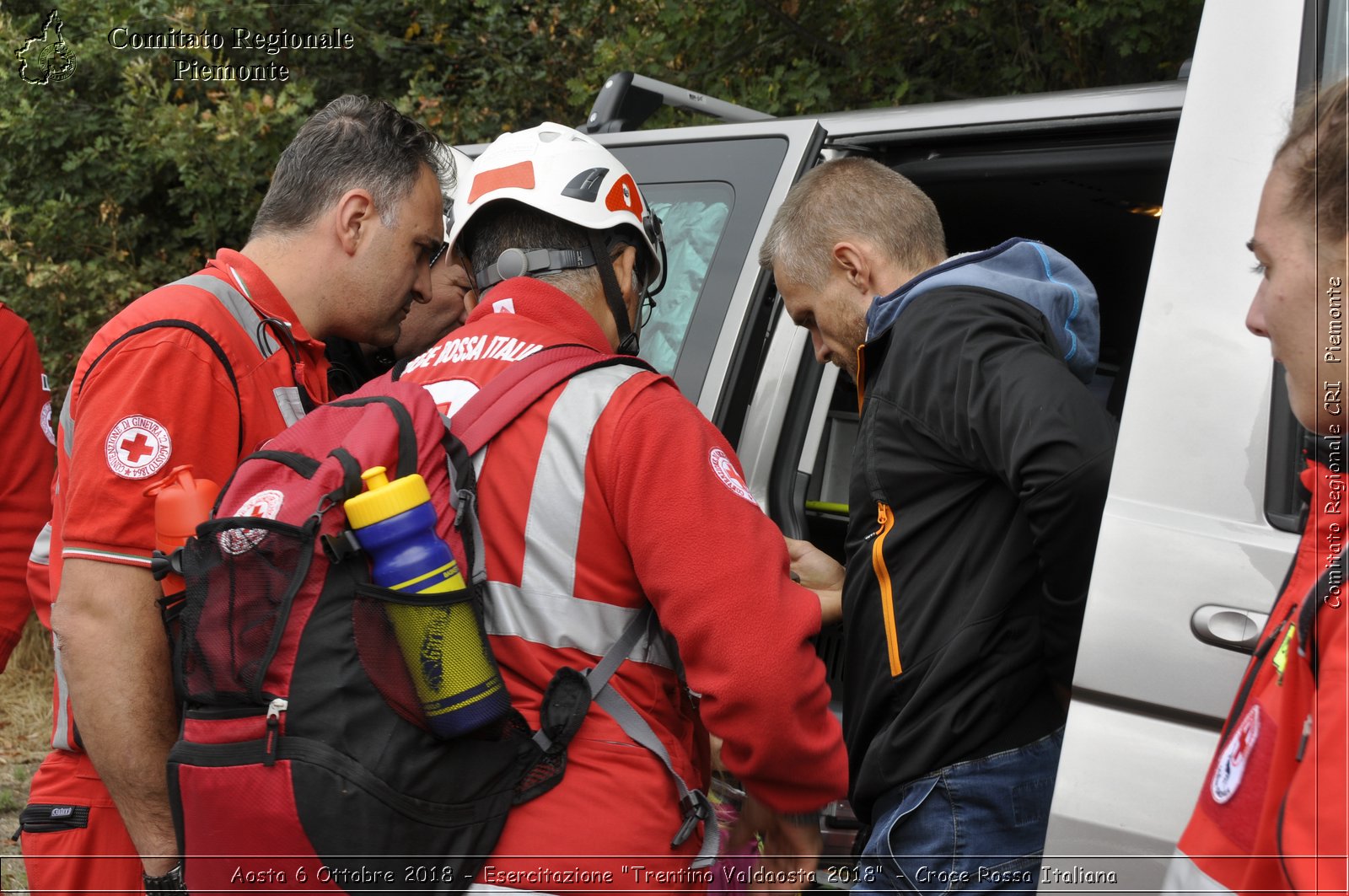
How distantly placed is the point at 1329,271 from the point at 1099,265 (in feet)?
8.81

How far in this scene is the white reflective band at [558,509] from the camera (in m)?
1.62

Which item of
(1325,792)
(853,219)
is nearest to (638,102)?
(853,219)

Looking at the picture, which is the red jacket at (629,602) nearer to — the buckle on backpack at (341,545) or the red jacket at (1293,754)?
the buckle on backpack at (341,545)

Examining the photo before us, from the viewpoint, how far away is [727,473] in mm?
1694

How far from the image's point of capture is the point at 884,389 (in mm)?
2080

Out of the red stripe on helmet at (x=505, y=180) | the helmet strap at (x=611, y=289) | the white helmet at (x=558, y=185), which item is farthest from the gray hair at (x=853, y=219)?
the red stripe on helmet at (x=505, y=180)

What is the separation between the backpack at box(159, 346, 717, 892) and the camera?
56.9 inches

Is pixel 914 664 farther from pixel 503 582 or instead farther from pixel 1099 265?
pixel 1099 265

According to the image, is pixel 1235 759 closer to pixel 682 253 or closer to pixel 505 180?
pixel 505 180

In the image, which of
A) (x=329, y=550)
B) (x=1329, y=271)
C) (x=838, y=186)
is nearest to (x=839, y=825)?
(x=838, y=186)

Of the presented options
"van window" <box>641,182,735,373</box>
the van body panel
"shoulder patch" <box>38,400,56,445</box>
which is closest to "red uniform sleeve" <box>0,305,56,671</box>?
"shoulder patch" <box>38,400,56,445</box>

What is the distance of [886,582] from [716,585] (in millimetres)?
585

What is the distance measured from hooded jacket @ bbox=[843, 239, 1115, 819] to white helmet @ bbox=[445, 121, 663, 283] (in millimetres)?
547

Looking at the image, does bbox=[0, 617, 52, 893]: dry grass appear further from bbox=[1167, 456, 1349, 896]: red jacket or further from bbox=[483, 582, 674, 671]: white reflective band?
bbox=[1167, 456, 1349, 896]: red jacket
